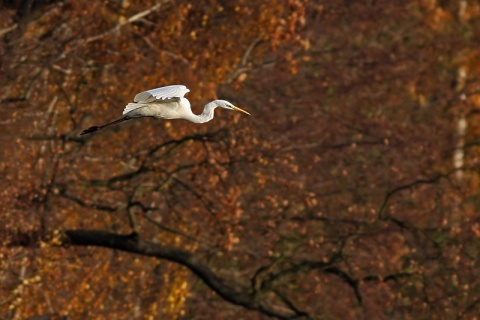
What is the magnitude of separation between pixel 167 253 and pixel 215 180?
246cm

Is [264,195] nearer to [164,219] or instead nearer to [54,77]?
[164,219]

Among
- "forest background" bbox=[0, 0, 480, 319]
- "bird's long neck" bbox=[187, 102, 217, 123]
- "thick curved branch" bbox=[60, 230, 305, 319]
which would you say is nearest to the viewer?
"bird's long neck" bbox=[187, 102, 217, 123]

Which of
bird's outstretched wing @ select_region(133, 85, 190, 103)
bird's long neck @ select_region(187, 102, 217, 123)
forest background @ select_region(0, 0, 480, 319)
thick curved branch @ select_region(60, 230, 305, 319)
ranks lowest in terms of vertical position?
bird's outstretched wing @ select_region(133, 85, 190, 103)

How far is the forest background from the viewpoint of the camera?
2997 centimetres

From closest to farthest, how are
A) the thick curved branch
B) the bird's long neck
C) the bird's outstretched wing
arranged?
the bird's outstretched wing
the bird's long neck
the thick curved branch

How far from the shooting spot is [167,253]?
28781 mm

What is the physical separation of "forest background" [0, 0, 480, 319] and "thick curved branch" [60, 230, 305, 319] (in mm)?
29

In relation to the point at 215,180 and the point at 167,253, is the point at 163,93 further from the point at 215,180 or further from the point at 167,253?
the point at 215,180

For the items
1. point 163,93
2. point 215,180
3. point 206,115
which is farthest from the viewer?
point 215,180

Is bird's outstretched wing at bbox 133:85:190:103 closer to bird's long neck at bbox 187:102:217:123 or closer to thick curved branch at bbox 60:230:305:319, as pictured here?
bird's long neck at bbox 187:102:217:123

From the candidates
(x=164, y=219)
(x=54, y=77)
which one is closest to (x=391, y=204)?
(x=164, y=219)

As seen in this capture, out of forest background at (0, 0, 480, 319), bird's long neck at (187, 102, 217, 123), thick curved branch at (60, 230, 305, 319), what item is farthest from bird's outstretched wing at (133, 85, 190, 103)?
forest background at (0, 0, 480, 319)

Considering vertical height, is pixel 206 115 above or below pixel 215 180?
below

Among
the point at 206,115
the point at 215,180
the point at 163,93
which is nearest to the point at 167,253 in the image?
the point at 215,180
